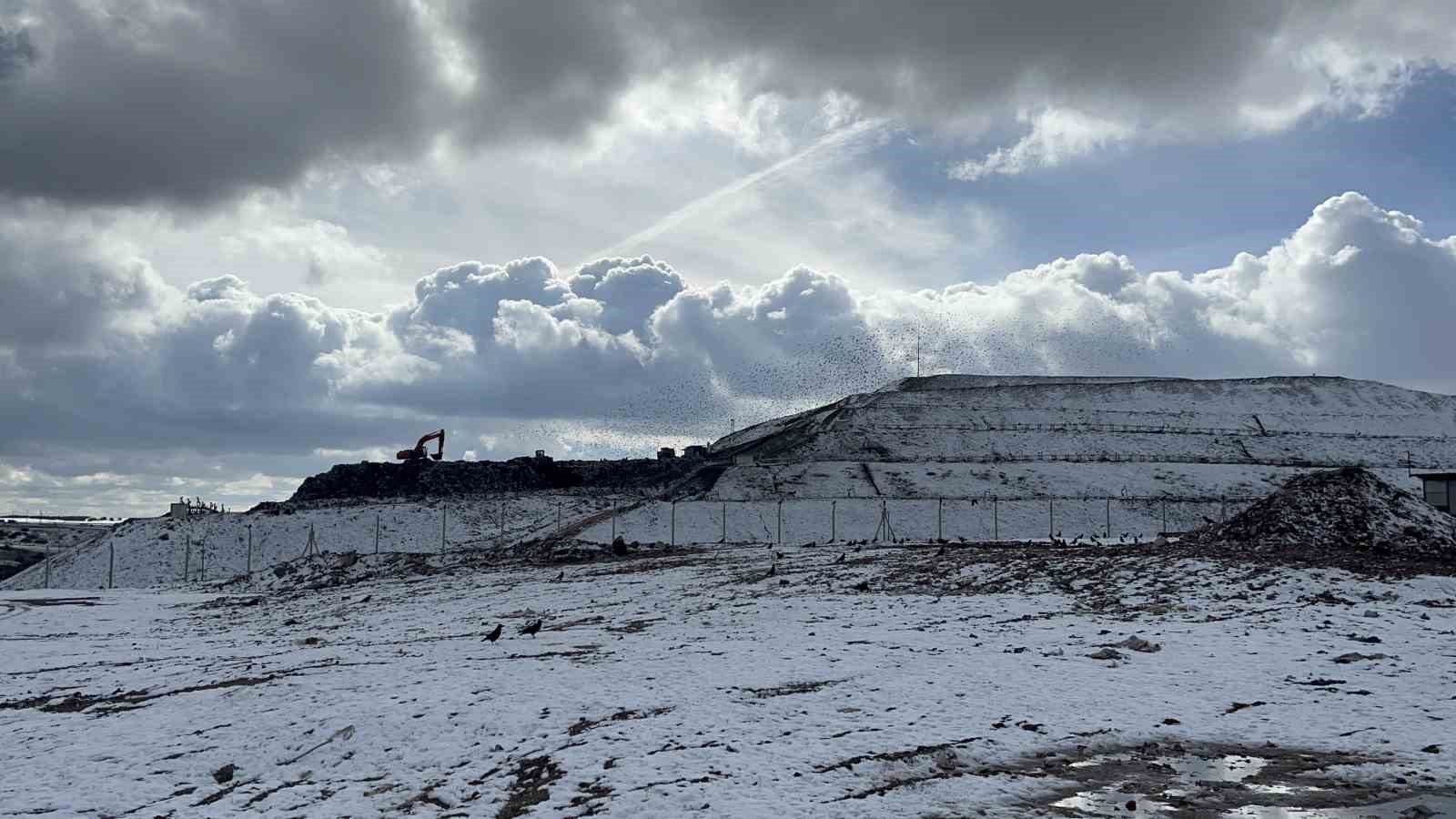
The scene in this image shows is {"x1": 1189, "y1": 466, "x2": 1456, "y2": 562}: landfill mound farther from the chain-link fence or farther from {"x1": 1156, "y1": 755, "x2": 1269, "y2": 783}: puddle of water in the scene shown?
{"x1": 1156, "y1": 755, "x2": 1269, "y2": 783}: puddle of water

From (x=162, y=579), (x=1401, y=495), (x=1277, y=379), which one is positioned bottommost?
(x=162, y=579)

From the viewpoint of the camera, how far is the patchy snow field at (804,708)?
1297 centimetres

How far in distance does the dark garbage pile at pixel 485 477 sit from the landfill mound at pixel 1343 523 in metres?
48.6

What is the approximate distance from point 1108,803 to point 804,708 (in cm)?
550

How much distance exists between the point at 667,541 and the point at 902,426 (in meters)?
45.7

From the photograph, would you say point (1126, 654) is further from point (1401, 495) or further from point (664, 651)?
point (1401, 495)

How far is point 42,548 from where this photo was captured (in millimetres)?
76375

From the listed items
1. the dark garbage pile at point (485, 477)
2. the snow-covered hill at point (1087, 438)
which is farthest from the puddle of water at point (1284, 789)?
the dark garbage pile at point (485, 477)

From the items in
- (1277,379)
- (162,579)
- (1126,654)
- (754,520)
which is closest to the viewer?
(1126,654)

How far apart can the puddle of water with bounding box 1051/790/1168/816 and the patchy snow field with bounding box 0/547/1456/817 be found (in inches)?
1.7

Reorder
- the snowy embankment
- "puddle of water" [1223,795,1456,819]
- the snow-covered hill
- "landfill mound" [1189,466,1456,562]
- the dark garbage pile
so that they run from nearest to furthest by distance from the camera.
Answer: "puddle of water" [1223,795,1456,819], "landfill mound" [1189,466,1456,562], the snowy embankment, the snow-covered hill, the dark garbage pile

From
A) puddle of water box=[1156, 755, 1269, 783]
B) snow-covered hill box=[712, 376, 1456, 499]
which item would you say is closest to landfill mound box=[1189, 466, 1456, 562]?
puddle of water box=[1156, 755, 1269, 783]

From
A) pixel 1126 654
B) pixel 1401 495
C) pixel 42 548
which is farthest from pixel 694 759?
pixel 42 548

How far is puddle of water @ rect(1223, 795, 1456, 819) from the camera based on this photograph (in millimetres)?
11539
